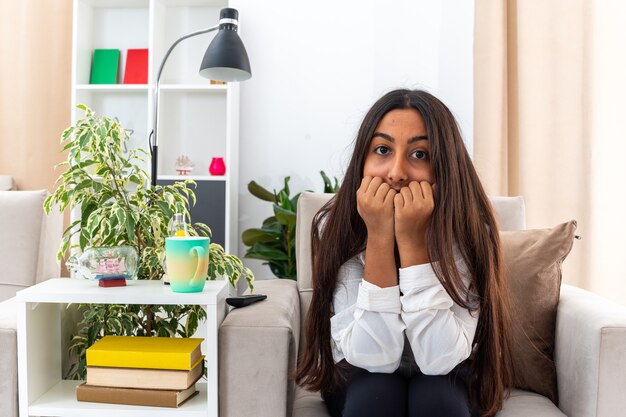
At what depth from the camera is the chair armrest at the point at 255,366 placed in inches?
49.6

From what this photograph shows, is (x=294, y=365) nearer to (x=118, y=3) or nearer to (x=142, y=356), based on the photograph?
(x=142, y=356)

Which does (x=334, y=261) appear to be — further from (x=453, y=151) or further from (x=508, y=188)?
(x=508, y=188)

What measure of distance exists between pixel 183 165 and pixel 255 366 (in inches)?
69.8

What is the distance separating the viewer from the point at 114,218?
1377 millimetres

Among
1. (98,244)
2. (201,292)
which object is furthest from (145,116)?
(201,292)

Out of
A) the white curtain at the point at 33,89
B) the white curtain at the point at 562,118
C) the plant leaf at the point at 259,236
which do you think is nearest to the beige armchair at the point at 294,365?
the white curtain at the point at 562,118

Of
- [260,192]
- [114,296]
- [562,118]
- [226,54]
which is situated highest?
[226,54]

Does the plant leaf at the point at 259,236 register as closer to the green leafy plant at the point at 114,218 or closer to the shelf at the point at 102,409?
the green leafy plant at the point at 114,218

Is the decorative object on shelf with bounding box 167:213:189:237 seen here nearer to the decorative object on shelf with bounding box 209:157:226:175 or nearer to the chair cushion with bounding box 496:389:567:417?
the chair cushion with bounding box 496:389:567:417

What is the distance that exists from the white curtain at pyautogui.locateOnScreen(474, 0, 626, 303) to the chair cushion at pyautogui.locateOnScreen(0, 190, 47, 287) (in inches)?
69.3

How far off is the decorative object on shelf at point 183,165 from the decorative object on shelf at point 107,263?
1475 mm

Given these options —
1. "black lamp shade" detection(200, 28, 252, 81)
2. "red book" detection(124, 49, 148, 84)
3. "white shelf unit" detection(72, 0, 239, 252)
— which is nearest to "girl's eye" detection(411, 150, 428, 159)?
"black lamp shade" detection(200, 28, 252, 81)

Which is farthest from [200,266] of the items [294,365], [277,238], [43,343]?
[277,238]

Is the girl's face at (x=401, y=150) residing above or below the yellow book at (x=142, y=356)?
above
